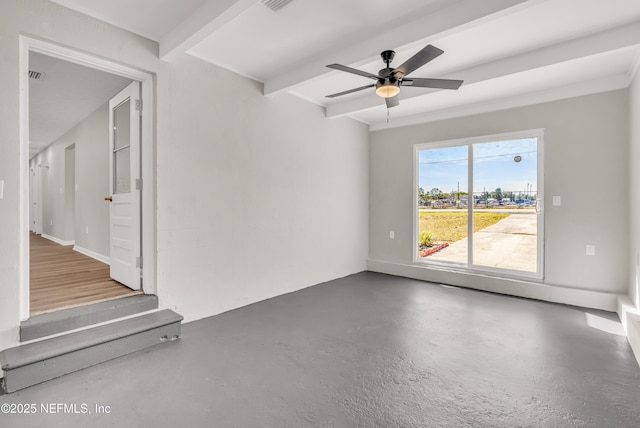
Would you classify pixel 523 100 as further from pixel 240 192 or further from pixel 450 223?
pixel 240 192

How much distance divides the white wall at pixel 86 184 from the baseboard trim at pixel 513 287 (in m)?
4.76

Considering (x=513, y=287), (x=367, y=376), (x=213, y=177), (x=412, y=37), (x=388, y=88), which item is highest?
(x=412, y=37)

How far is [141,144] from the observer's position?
10.6 feet

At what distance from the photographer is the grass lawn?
15.7 ft

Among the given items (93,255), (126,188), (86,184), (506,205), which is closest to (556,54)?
(506,205)

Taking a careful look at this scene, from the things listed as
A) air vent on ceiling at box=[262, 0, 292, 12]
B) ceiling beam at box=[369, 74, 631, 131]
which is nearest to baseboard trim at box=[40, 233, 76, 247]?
air vent on ceiling at box=[262, 0, 292, 12]

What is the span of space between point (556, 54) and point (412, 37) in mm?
1556

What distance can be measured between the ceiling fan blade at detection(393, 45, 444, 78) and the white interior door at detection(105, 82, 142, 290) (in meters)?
2.55

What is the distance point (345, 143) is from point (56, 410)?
4.71 metres

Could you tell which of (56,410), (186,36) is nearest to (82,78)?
(186,36)

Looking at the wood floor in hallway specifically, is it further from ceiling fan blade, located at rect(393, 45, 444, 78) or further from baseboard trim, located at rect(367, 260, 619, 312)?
baseboard trim, located at rect(367, 260, 619, 312)

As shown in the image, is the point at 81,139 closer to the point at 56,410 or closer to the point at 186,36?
the point at 186,36

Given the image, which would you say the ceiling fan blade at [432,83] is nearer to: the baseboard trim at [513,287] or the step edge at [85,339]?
the baseboard trim at [513,287]

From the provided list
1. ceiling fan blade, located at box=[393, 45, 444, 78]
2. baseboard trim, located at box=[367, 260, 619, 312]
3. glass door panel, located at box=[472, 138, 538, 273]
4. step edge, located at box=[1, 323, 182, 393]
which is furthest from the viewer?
glass door panel, located at box=[472, 138, 538, 273]
